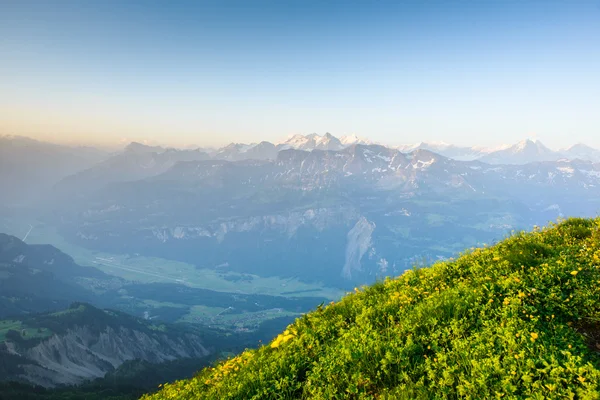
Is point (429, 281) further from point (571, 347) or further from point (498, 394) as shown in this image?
point (498, 394)

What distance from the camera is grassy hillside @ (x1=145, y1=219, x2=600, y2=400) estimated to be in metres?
6.71

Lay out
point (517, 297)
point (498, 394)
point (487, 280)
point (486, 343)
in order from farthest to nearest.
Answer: point (487, 280)
point (517, 297)
point (486, 343)
point (498, 394)

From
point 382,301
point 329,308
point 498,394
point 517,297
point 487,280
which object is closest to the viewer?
point 498,394

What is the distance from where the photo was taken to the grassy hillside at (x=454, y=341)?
671 centimetres

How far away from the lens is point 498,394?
20.4 ft

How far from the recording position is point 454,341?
798 centimetres

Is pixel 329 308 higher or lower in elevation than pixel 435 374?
lower

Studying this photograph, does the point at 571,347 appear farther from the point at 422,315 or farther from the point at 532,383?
the point at 422,315

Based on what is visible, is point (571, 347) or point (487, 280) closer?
point (571, 347)

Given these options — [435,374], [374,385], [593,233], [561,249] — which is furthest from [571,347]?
[593,233]

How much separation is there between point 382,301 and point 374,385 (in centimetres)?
394

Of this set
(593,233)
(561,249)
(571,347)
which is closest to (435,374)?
(571,347)

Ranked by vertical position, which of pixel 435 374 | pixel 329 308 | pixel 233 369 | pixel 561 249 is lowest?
pixel 233 369

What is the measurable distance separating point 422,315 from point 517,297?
2577 mm
